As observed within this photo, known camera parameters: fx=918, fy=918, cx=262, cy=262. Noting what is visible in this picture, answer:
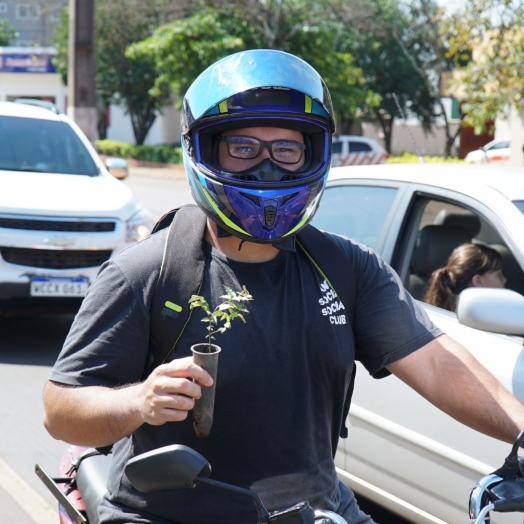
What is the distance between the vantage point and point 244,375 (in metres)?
2.09

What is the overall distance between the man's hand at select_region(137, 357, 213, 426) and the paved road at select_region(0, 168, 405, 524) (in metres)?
2.87

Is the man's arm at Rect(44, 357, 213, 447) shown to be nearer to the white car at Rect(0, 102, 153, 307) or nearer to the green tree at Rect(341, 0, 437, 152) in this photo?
the white car at Rect(0, 102, 153, 307)

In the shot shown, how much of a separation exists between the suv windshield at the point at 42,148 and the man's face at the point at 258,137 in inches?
248

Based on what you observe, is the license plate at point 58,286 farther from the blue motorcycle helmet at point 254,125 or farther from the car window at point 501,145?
the car window at point 501,145

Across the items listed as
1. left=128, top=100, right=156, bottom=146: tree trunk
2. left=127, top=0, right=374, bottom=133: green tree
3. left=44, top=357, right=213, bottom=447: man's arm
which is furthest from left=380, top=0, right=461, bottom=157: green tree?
left=44, top=357, right=213, bottom=447: man's arm

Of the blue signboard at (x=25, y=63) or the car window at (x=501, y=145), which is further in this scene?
the blue signboard at (x=25, y=63)

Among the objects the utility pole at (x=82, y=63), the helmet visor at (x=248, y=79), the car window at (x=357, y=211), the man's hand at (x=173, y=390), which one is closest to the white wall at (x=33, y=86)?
the utility pole at (x=82, y=63)

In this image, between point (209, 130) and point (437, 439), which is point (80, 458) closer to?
point (209, 130)

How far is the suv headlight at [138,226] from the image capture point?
766 centimetres

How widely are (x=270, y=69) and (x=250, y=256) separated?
0.47 m

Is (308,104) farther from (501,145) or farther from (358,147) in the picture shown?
(501,145)

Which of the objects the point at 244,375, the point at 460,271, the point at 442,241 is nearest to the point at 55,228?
the point at 442,241

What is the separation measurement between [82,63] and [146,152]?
22915 mm

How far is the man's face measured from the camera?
2.30 m
